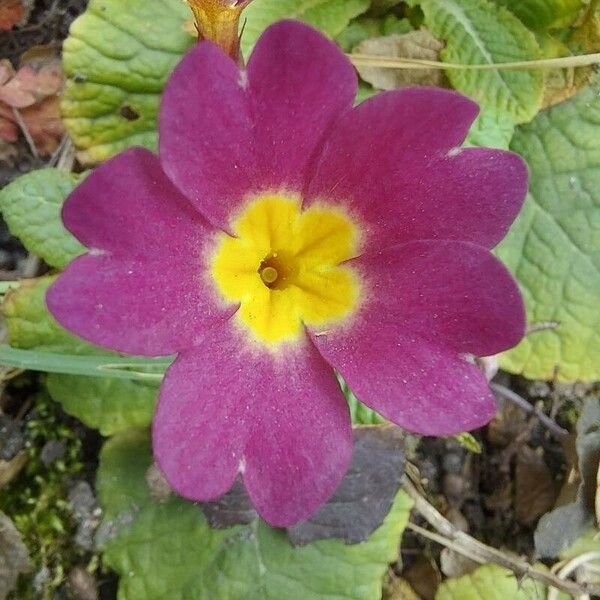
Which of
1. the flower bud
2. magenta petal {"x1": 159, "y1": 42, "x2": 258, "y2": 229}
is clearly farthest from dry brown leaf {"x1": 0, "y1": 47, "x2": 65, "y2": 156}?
magenta petal {"x1": 159, "y1": 42, "x2": 258, "y2": 229}

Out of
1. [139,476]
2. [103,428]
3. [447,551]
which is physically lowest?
[447,551]

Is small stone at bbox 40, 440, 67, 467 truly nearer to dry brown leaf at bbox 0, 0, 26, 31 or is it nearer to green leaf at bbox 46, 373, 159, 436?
green leaf at bbox 46, 373, 159, 436

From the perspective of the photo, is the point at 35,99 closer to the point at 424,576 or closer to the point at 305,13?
the point at 305,13

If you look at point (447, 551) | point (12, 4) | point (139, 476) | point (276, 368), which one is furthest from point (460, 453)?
point (12, 4)

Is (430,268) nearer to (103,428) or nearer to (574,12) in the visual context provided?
(103,428)

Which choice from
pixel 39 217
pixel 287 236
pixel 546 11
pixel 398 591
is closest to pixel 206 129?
pixel 287 236
